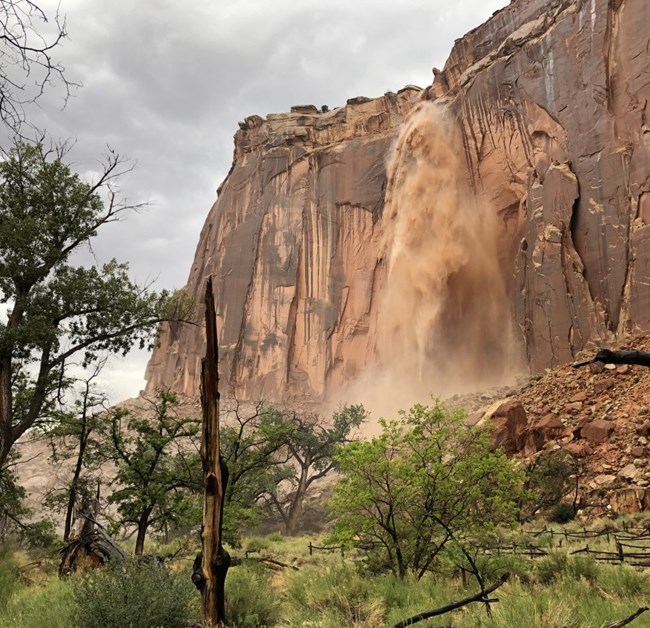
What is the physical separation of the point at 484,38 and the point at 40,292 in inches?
1841

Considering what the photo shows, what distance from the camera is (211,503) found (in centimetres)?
540

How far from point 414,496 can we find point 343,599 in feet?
10.3

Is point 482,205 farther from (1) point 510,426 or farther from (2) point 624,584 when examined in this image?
(2) point 624,584

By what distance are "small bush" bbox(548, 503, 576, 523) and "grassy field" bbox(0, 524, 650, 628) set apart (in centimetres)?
1037

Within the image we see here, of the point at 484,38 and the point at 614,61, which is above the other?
the point at 484,38

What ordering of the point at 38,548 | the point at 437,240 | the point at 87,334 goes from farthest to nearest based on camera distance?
1. the point at 437,240
2. the point at 38,548
3. the point at 87,334

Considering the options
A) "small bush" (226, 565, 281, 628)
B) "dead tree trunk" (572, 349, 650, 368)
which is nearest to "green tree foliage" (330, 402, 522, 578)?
"small bush" (226, 565, 281, 628)

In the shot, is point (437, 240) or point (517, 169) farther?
point (437, 240)

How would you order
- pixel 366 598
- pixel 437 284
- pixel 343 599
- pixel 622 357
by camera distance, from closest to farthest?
pixel 622 357
pixel 343 599
pixel 366 598
pixel 437 284

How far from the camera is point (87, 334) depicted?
39.0 ft

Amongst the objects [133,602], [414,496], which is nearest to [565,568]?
[414,496]

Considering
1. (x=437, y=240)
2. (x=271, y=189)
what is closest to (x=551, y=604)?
(x=437, y=240)

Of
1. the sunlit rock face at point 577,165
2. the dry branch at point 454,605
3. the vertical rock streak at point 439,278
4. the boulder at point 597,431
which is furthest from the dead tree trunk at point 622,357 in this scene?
the vertical rock streak at point 439,278

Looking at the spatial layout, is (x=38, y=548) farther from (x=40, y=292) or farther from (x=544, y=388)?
(x=544, y=388)
